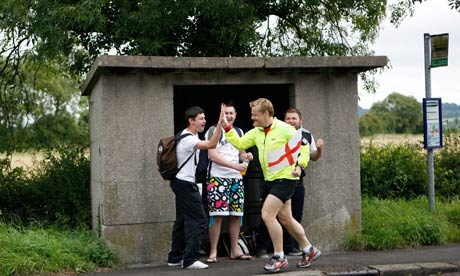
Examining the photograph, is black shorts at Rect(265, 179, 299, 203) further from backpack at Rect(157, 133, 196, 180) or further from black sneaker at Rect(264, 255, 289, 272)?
backpack at Rect(157, 133, 196, 180)

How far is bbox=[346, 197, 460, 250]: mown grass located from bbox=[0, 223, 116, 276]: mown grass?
3.19 m

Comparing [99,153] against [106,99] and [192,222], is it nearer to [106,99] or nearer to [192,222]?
[106,99]

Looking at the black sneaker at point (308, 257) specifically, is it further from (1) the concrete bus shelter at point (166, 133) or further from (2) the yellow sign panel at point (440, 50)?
(2) the yellow sign panel at point (440, 50)

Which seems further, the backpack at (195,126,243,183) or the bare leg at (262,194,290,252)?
the backpack at (195,126,243,183)

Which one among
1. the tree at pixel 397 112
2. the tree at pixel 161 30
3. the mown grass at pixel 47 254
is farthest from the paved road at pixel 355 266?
the tree at pixel 397 112

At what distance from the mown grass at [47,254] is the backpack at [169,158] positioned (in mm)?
1260

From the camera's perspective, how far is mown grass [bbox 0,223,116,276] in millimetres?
7836

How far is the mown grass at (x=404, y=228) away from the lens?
9.29 meters

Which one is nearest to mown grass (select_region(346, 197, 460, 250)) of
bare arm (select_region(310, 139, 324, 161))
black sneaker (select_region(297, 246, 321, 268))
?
bare arm (select_region(310, 139, 324, 161))

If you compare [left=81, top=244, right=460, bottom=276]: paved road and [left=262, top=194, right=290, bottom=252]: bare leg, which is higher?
[left=262, top=194, right=290, bottom=252]: bare leg

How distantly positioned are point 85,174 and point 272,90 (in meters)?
3.24

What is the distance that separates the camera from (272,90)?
10555 millimetres

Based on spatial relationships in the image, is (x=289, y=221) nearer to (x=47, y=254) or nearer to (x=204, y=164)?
(x=204, y=164)

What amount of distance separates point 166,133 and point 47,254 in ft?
6.43
